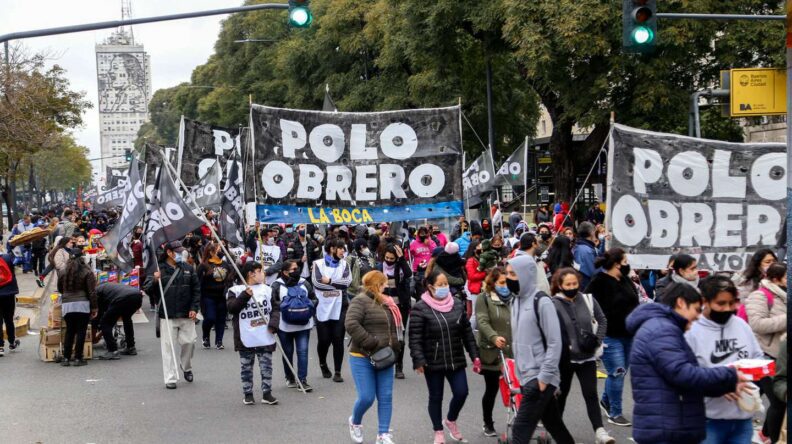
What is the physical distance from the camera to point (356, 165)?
42.0 ft

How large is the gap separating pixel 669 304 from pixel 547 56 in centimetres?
1870

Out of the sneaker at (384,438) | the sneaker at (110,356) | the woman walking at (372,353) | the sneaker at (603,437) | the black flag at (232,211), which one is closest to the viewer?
the sneaker at (603,437)

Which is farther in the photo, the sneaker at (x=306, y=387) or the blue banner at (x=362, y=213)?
the blue banner at (x=362, y=213)

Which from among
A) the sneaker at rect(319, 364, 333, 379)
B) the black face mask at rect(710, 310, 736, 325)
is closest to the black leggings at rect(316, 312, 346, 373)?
the sneaker at rect(319, 364, 333, 379)

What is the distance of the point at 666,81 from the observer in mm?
24406

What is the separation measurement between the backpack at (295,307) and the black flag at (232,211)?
512 cm

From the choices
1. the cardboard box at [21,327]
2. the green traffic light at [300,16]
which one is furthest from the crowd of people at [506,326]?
the green traffic light at [300,16]

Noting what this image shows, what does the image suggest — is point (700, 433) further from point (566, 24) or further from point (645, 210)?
point (566, 24)

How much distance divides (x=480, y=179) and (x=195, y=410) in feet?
39.2

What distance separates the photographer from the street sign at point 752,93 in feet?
49.3

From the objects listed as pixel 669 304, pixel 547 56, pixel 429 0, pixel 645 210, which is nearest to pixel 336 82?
pixel 429 0

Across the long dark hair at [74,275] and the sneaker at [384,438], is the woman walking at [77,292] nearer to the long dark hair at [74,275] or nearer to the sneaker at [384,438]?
the long dark hair at [74,275]

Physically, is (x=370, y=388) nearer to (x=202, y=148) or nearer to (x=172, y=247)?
(x=172, y=247)

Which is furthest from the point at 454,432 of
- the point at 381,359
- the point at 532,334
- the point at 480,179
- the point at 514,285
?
the point at 480,179
